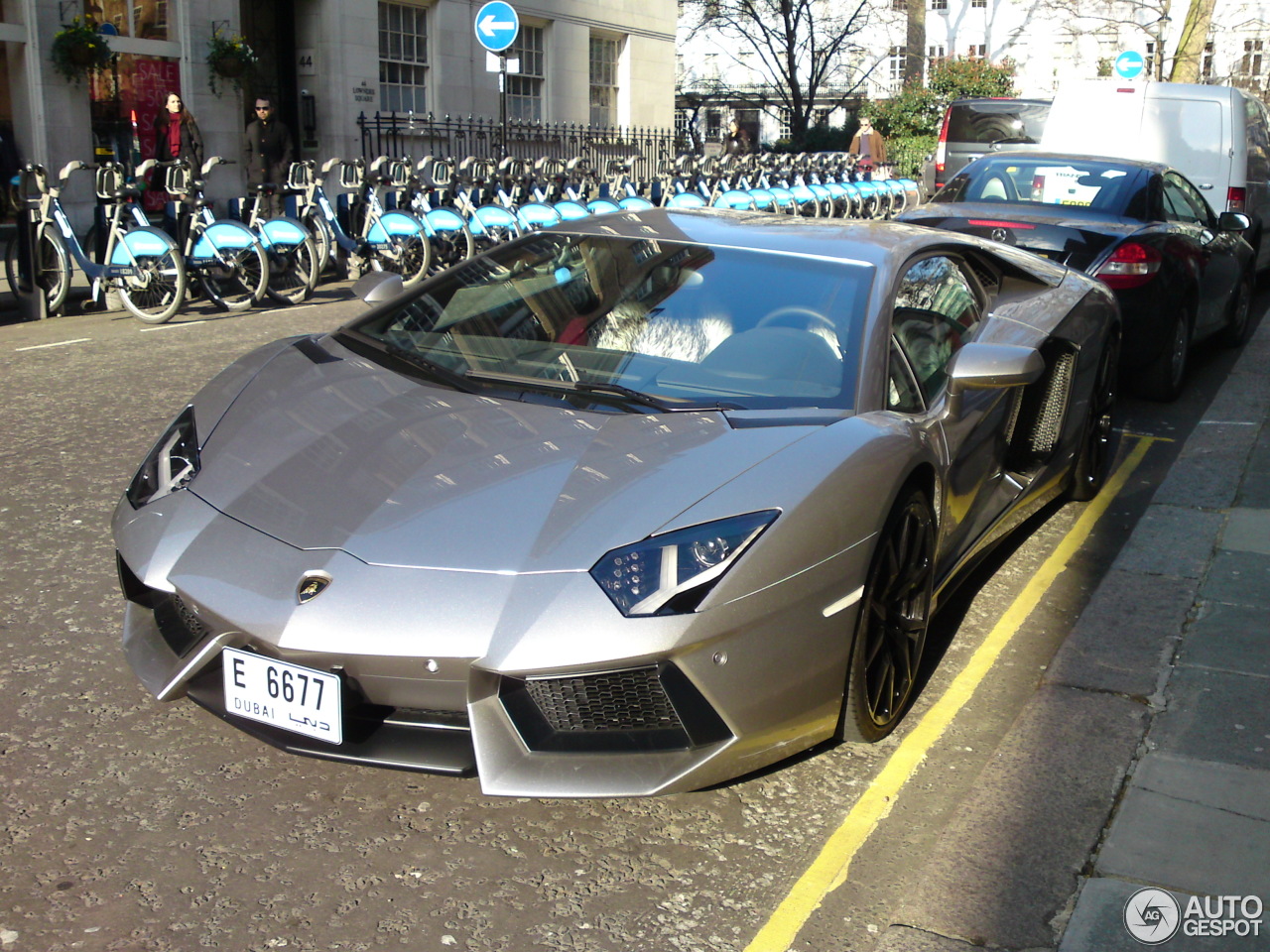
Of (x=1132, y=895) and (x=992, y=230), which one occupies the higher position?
(x=992, y=230)

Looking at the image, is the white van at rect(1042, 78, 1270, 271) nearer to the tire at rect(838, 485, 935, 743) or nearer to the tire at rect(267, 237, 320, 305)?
the tire at rect(267, 237, 320, 305)

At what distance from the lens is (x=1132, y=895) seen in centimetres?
278

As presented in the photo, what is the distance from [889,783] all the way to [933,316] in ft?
5.32

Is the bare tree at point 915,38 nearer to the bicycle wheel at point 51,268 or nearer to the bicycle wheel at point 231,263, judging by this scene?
the bicycle wheel at point 231,263

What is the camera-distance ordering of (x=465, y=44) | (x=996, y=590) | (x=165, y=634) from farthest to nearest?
(x=465, y=44) < (x=996, y=590) < (x=165, y=634)

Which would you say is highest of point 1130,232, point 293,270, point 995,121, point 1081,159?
point 995,121

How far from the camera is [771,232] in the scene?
425cm

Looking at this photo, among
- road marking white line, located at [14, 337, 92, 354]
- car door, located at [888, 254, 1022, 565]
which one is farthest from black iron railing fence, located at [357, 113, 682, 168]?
car door, located at [888, 254, 1022, 565]

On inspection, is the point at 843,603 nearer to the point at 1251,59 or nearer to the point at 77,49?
the point at 77,49

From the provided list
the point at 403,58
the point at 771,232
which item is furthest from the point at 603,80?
the point at 771,232

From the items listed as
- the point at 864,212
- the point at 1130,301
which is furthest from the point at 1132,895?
the point at 864,212

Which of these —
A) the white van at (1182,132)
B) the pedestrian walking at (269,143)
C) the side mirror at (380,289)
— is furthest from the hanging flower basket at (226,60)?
the side mirror at (380,289)

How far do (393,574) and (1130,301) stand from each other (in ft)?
19.2

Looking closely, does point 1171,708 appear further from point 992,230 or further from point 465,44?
point 465,44
